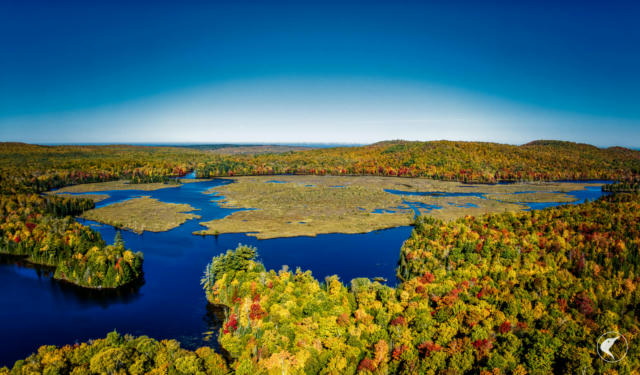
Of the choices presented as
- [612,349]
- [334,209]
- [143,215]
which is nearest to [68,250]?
[143,215]

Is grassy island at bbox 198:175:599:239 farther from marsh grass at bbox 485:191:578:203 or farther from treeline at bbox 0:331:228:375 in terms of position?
treeline at bbox 0:331:228:375

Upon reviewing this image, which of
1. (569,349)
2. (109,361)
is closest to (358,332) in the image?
(569,349)

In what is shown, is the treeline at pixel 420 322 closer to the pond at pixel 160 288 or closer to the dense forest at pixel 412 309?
the dense forest at pixel 412 309

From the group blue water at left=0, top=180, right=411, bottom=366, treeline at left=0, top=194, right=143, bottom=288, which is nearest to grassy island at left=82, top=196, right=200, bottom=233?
blue water at left=0, top=180, right=411, bottom=366

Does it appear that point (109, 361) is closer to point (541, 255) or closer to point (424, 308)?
point (424, 308)

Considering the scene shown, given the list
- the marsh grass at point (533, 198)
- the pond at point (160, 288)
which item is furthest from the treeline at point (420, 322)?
the marsh grass at point (533, 198)

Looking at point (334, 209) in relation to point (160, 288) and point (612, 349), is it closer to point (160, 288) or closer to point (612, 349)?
point (160, 288)
